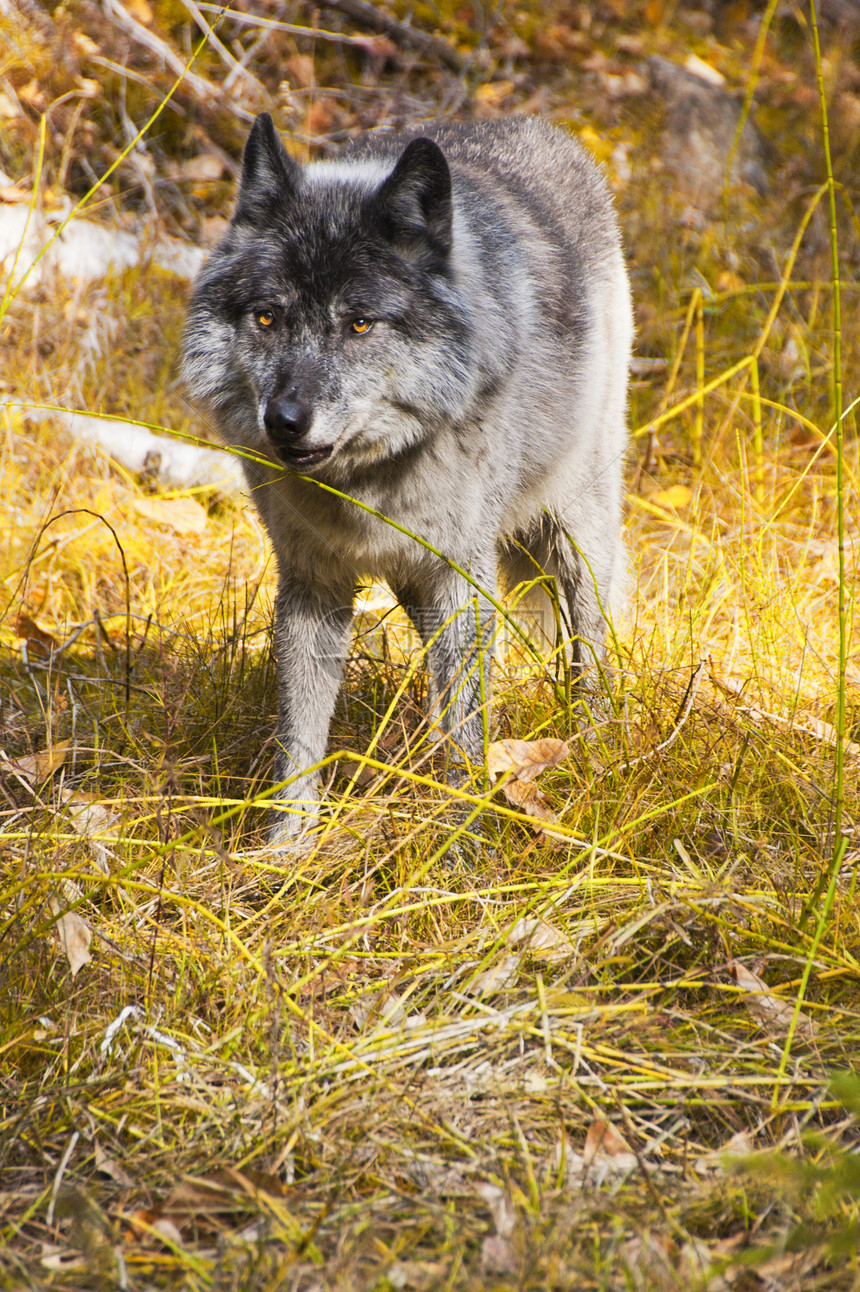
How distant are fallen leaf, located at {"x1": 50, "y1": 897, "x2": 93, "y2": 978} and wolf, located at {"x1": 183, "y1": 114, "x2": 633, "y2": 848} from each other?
1.82 feet

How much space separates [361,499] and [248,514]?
6.79ft

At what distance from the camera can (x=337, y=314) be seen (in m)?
2.61

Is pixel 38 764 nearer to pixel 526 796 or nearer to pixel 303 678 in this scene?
pixel 303 678

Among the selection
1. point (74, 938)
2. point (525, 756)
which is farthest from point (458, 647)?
point (74, 938)

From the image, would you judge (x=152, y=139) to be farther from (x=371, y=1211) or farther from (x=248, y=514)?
(x=371, y=1211)

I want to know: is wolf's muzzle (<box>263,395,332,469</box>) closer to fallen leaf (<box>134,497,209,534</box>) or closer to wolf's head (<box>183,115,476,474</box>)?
wolf's head (<box>183,115,476,474</box>)

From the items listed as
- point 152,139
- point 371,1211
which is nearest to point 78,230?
point 152,139

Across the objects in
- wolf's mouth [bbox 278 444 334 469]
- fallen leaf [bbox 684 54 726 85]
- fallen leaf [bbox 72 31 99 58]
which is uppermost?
fallen leaf [bbox 684 54 726 85]

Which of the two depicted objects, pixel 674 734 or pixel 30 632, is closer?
pixel 674 734

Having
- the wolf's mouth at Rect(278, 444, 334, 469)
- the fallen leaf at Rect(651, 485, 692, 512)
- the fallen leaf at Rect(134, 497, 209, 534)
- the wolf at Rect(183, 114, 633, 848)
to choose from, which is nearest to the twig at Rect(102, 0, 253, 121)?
the fallen leaf at Rect(134, 497, 209, 534)

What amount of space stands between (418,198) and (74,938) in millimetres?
1974

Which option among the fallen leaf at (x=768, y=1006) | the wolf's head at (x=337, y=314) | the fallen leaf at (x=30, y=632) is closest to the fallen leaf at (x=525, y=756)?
the fallen leaf at (x=768, y=1006)

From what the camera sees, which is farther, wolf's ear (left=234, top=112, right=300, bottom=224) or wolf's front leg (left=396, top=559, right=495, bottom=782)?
wolf's front leg (left=396, top=559, right=495, bottom=782)

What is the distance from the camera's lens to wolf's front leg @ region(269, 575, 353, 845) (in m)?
3.09
